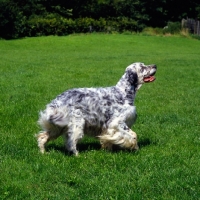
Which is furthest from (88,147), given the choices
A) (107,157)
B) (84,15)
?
(84,15)

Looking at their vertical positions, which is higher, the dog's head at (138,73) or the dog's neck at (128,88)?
the dog's head at (138,73)

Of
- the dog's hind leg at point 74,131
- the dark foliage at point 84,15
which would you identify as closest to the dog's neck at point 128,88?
the dog's hind leg at point 74,131

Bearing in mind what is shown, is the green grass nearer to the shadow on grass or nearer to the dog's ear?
the shadow on grass

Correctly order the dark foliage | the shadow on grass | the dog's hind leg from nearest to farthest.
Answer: the dog's hind leg < the shadow on grass < the dark foliage

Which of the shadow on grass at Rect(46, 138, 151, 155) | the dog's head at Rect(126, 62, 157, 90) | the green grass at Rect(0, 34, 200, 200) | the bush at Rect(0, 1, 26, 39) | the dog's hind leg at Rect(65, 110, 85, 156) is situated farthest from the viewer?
the bush at Rect(0, 1, 26, 39)

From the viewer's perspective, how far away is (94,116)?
729cm

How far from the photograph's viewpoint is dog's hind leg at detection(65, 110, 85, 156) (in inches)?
275

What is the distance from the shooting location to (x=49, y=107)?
712 cm

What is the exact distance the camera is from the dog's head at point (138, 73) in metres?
7.65

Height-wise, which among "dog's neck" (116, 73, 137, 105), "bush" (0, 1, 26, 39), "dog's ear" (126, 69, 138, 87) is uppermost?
"dog's ear" (126, 69, 138, 87)

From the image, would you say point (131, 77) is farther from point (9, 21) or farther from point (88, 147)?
point (9, 21)

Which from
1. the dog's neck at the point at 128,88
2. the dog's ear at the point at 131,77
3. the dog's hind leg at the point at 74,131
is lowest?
the dog's hind leg at the point at 74,131

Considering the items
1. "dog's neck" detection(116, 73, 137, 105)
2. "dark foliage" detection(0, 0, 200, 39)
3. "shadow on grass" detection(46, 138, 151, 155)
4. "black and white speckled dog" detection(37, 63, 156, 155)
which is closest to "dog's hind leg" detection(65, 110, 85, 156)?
"black and white speckled dog" detection(37, 63, 156, 155)

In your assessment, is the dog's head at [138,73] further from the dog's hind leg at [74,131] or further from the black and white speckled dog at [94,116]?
the dog's hind leg at [74,131]
